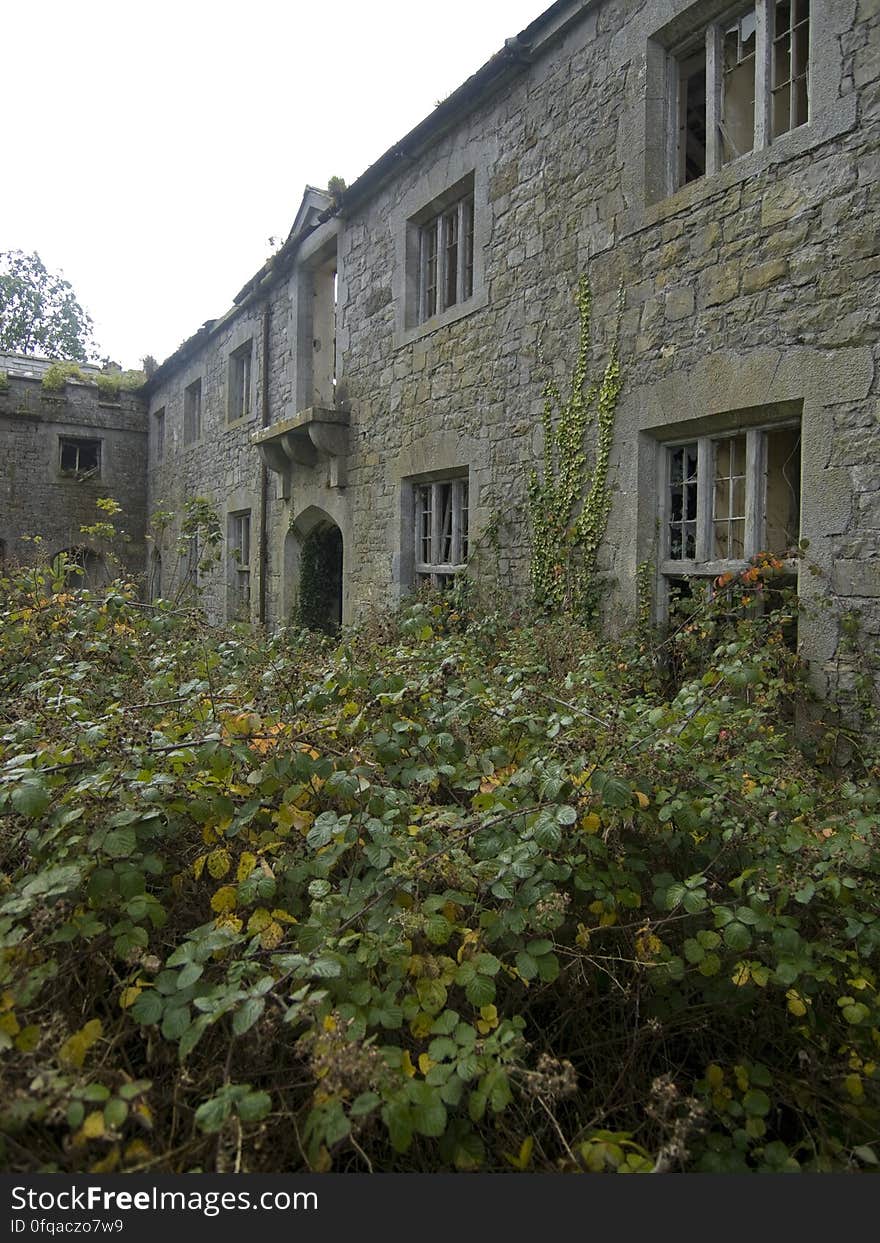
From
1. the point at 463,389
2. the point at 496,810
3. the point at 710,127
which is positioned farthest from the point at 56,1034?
the point at 463,389

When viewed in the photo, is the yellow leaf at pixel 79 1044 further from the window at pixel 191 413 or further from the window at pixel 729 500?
the window at pixel 191 413

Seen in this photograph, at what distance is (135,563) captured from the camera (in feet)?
58.8

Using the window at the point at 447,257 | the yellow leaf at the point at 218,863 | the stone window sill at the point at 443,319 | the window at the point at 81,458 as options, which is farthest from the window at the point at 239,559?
the yellow leaf at the point at 218,863

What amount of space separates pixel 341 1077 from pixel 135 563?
58.3 ft

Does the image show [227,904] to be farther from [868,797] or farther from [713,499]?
[713,499]

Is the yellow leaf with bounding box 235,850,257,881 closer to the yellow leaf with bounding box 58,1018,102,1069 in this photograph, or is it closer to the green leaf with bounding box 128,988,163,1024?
the green leaf with bounding box 128,988,163,1024

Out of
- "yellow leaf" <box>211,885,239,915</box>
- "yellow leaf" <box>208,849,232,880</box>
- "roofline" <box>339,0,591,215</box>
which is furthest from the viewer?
"roofline" <box>339,0,591,215</box>

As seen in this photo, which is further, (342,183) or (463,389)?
(342,183)

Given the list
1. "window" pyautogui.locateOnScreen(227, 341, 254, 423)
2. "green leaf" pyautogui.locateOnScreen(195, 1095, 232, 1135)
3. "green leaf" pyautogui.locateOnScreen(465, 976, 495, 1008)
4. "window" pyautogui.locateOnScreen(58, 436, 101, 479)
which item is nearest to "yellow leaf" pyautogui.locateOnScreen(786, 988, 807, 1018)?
"green leaf" pyautogui.locateOnScreen(465, 976, 495, 1008)

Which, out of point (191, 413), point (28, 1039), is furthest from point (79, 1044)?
point (191, 413)

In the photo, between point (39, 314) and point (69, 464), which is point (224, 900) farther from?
point (39, 314)

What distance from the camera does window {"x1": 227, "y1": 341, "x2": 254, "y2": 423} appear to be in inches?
502

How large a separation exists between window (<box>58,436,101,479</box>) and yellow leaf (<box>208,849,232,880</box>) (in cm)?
1694

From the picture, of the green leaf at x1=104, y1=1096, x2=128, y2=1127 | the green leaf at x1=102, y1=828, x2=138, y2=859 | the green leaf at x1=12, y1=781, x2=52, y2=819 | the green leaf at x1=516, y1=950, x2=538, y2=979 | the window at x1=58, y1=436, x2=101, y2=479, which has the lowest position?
the green leaf at x1=104, y1=1096, x2=128, y2=1127
